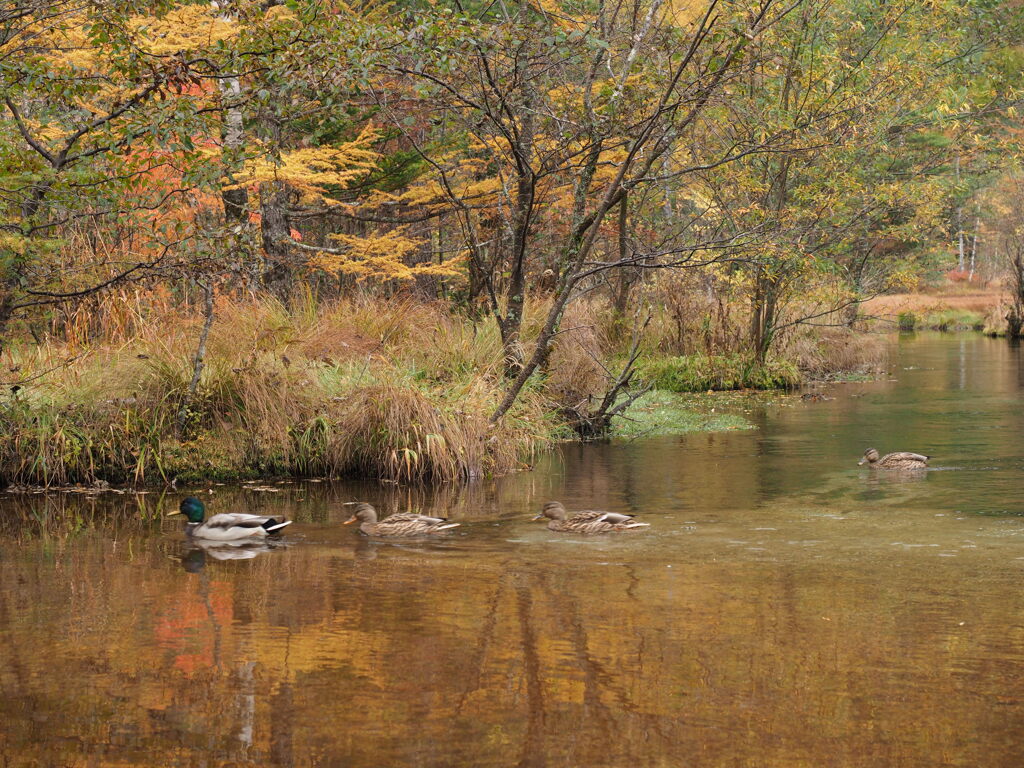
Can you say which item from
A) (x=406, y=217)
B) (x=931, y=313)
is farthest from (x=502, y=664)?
(x=931, y=313)

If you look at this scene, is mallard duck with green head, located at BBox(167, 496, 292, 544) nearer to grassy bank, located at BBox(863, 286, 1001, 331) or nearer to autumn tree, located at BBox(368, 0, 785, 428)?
autumn tree, located at BBox(368, 0, 785, 428)

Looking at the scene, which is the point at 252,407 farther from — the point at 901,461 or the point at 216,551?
the point at 901,461

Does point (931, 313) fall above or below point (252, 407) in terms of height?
above

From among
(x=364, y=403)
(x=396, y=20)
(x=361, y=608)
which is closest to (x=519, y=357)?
(x=364, y=403)

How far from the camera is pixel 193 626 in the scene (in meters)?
7.56

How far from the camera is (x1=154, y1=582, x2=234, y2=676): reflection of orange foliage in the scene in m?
6.82

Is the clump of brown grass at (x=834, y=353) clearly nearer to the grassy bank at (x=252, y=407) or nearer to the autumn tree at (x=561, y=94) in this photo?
the autumn tree at (x=561, y=94)

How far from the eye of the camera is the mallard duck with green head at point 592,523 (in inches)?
413

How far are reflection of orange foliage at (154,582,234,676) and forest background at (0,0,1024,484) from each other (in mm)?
3901

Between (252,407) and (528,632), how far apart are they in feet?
23.3

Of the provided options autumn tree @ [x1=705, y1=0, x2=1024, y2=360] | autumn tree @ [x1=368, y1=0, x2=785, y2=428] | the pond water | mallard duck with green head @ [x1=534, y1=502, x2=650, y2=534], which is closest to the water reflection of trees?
the pond water

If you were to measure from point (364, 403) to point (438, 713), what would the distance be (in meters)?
7.97

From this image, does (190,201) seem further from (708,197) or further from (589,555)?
(708,197)

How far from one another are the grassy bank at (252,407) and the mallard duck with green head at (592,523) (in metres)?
3.10
